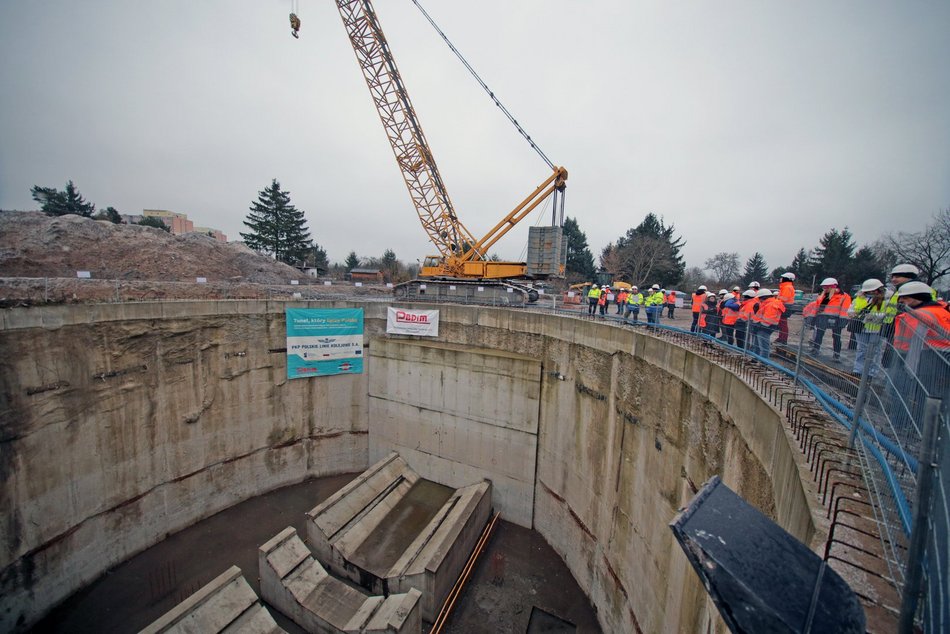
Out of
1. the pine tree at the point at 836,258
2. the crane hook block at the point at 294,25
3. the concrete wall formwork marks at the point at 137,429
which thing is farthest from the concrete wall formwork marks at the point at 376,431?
the pine tree at the point at 836,258

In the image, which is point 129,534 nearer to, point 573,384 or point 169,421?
point 169,421

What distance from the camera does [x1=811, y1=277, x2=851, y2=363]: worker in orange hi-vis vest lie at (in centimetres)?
561

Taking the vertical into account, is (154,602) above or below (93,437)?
below

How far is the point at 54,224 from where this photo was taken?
1995 cm

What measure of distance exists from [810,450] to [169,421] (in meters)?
16.6

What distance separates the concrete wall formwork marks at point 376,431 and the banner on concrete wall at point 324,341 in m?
0.48

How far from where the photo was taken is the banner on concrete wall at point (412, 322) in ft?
50.2

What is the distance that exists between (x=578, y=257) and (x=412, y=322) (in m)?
32.6

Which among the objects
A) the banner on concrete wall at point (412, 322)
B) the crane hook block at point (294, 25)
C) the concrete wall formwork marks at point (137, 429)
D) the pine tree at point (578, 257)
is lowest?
the concrete wall formwork marks at point (137, 429)

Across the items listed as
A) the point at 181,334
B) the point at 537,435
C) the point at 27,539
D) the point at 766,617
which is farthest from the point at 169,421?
the point at 766,617

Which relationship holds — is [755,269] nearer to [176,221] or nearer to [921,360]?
[921,360]

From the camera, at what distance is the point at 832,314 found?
18.2ft

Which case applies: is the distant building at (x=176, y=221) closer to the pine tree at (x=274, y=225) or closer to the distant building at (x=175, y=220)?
the distant building at (x=175, y=220)

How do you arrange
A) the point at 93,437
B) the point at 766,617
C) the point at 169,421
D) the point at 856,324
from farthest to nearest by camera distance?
the point at 169,421 → the point at 93,437 → the point at 856,324 → the point at 766,617
